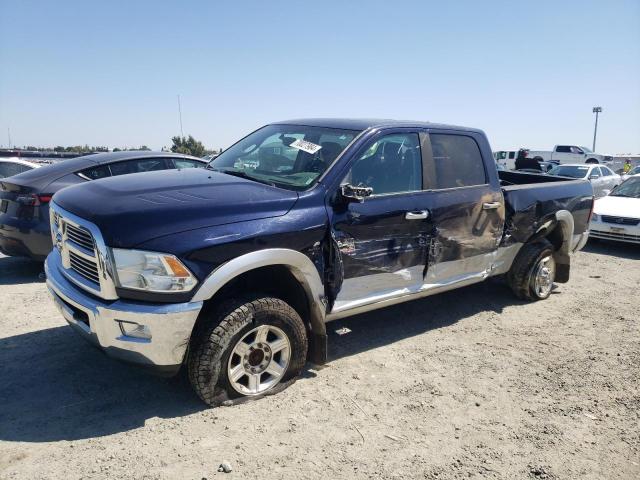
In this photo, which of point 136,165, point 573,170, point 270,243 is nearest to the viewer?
point 270,243

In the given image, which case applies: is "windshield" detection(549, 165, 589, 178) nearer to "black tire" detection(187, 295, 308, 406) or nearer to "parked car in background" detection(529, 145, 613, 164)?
"black tire" detection(187, 295, 308, 406)

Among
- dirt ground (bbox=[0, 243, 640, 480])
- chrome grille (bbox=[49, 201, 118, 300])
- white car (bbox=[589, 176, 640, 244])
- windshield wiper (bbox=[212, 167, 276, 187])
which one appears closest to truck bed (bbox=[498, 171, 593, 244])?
dirt ground (bbox=[0, 243, 640, 480])

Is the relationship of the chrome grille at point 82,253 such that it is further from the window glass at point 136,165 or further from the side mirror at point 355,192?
the window glass at point 136,165

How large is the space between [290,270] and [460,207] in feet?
6.33

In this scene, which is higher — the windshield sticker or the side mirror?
the windshield sticker

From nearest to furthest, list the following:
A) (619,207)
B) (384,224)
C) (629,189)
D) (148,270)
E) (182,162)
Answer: (148,270) → (384,224) → (182,162) → (619,207) → (629,189)

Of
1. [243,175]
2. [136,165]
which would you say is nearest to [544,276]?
[243,175]

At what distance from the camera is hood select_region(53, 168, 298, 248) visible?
284cm

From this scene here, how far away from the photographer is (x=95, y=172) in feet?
20.4

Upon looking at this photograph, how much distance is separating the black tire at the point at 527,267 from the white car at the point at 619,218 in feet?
13.8

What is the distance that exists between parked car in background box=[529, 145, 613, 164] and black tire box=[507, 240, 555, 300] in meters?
35.3

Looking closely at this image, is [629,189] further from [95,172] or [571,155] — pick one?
[571,155]

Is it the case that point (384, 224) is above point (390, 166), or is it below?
below

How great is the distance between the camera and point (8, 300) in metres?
5.14
